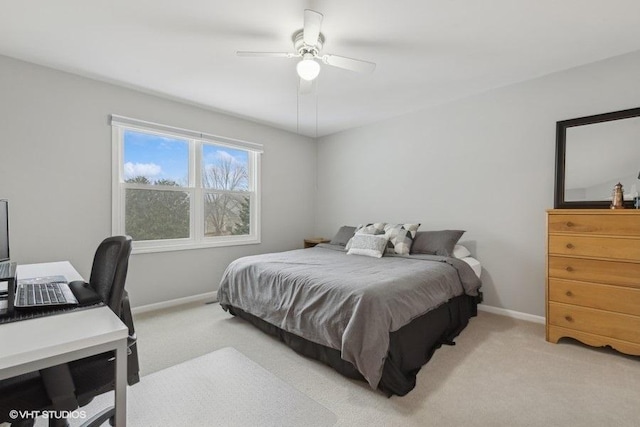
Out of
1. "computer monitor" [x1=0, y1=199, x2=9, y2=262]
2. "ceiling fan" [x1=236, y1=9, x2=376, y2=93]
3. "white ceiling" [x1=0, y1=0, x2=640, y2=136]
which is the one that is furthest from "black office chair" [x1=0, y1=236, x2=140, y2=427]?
"white ceiling" [x1=0, y1=0, x2=640, y2=136]

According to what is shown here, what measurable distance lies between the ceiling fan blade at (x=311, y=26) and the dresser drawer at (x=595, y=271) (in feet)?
8.31

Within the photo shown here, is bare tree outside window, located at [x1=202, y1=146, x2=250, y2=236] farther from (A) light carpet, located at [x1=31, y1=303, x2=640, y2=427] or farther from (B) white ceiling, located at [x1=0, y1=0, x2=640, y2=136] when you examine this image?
(A) light carpet, located at [x1=31, y1=303, x2=640, y2=427]

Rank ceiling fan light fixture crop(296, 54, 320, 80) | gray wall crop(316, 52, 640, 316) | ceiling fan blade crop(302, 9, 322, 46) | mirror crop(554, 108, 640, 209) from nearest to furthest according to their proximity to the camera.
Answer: ceiling fan blade crop(302, 9, 322, 46)
ceiling fan light fixture crop(296, 54, 320, 80)
mirror crop(554, 108, 640, 209)
gray wall crop(316, 52, 640, 316)

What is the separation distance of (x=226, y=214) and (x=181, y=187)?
698mm

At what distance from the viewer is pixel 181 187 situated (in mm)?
3533

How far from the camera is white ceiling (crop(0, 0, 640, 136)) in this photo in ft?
6.15

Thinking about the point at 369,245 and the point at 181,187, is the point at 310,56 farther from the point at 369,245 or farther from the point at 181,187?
the point at 181,187

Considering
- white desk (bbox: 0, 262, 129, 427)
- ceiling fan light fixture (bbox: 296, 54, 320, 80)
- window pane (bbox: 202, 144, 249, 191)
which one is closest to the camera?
white desk (bbox: 0, 262, 129, 427)

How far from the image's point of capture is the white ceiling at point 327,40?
187 cm

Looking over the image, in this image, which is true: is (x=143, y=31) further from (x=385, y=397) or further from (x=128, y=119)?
(x=385, y=397)

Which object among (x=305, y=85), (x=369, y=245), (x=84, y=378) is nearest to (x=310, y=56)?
(x=305, y=85)

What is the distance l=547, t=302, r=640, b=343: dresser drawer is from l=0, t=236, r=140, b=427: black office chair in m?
2.98

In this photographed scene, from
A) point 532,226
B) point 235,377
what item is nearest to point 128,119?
point 235,377

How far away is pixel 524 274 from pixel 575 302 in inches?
25.5
